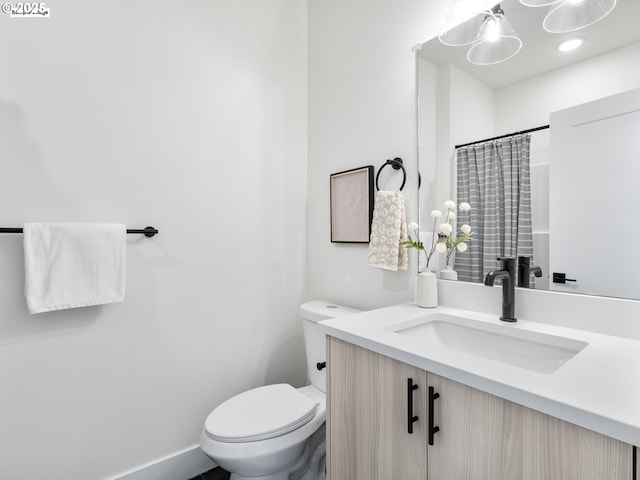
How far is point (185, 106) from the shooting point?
152cm

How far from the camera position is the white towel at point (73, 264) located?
1139 mm

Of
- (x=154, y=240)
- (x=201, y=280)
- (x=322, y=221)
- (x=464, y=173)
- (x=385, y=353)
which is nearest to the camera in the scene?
(x=385, y=353)

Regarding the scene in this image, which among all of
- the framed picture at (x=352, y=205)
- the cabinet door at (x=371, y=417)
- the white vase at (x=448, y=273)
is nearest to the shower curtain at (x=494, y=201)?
the white vase at (x=448, y=273)

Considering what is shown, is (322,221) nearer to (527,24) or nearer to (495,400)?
(527,24)

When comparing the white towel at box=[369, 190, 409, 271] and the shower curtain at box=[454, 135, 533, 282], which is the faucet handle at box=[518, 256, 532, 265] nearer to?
the shower curtain at box=[454, 135, 533, 282]

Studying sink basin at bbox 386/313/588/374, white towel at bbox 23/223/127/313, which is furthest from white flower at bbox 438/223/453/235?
white towel at bbox 23/223/127/313

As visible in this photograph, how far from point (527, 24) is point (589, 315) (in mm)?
969

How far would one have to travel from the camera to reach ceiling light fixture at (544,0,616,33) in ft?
3.12

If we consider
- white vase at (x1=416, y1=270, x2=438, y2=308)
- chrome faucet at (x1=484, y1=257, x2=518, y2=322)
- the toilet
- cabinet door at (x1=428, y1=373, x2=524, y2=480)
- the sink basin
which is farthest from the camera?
white vase at (x1=416, y1=270, x2=438, y2=308)

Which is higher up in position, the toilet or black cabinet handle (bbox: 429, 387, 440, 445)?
black cabinet handle (bbox: 429, 387, 440, 445)

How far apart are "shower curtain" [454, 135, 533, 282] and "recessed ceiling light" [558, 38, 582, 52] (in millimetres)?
280

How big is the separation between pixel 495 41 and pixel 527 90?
229mm

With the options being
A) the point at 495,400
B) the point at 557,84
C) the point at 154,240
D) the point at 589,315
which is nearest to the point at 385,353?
the point at 495,400

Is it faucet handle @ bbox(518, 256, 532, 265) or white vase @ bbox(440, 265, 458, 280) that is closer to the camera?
faucet handle @ bbox(518, 256, 532, 265)
